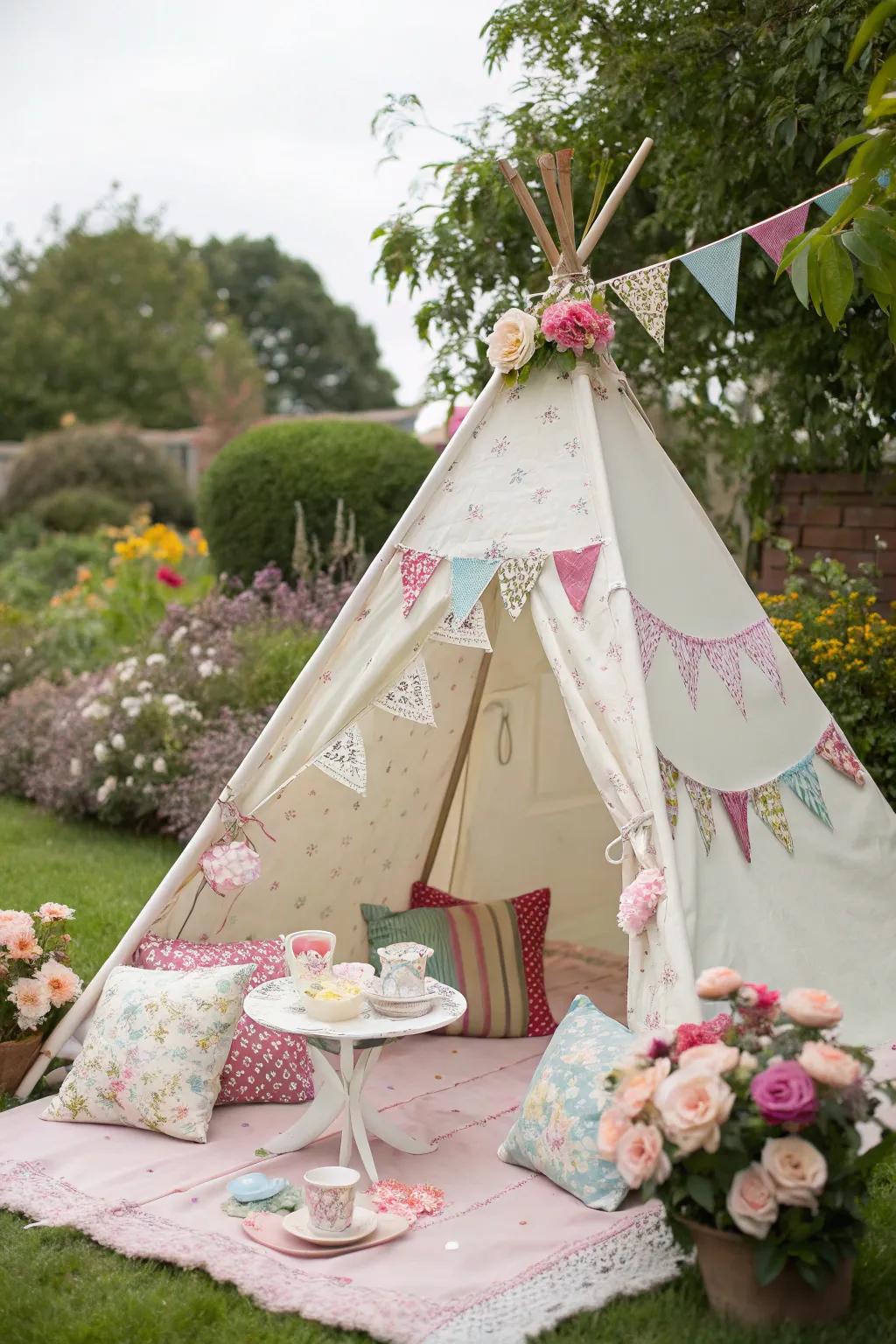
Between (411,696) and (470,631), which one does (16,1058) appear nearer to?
(411,696)

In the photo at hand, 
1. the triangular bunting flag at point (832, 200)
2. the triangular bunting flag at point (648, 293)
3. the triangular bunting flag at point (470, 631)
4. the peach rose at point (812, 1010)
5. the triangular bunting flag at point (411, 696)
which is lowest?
the peach rose at point (812, 1010)

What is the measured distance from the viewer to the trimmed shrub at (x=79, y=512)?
1625cm

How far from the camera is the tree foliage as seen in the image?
4.94m

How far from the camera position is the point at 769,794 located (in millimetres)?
3803

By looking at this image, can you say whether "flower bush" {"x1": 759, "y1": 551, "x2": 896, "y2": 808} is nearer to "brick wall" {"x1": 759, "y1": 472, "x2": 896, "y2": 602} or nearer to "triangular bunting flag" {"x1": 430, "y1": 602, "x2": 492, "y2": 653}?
"brick wall" {"x1": 759, "y1": 472, "x2": 896, "y2": 602}

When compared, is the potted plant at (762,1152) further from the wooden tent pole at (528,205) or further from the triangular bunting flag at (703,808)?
the wooden tent pole at (528,205)

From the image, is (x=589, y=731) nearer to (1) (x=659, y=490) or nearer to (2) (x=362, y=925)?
(1) (x=659, y=490)

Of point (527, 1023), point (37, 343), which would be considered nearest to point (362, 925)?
point (527, 1023)

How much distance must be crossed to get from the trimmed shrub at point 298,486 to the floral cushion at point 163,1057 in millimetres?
5038

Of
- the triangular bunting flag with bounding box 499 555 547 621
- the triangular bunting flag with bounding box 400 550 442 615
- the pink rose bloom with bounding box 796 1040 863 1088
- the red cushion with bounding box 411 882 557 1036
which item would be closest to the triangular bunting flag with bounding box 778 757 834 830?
the triangular bunting flag with bounding box 499 555 547 621

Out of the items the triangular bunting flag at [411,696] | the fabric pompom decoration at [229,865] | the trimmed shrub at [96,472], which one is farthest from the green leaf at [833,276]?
the trimmed shrub at [96,472]

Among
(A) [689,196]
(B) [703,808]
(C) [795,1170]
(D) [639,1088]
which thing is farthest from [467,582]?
(A) [689,196]

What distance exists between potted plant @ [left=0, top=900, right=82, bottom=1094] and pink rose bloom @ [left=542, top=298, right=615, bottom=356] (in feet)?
7.41

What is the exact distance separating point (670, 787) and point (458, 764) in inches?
63.9
